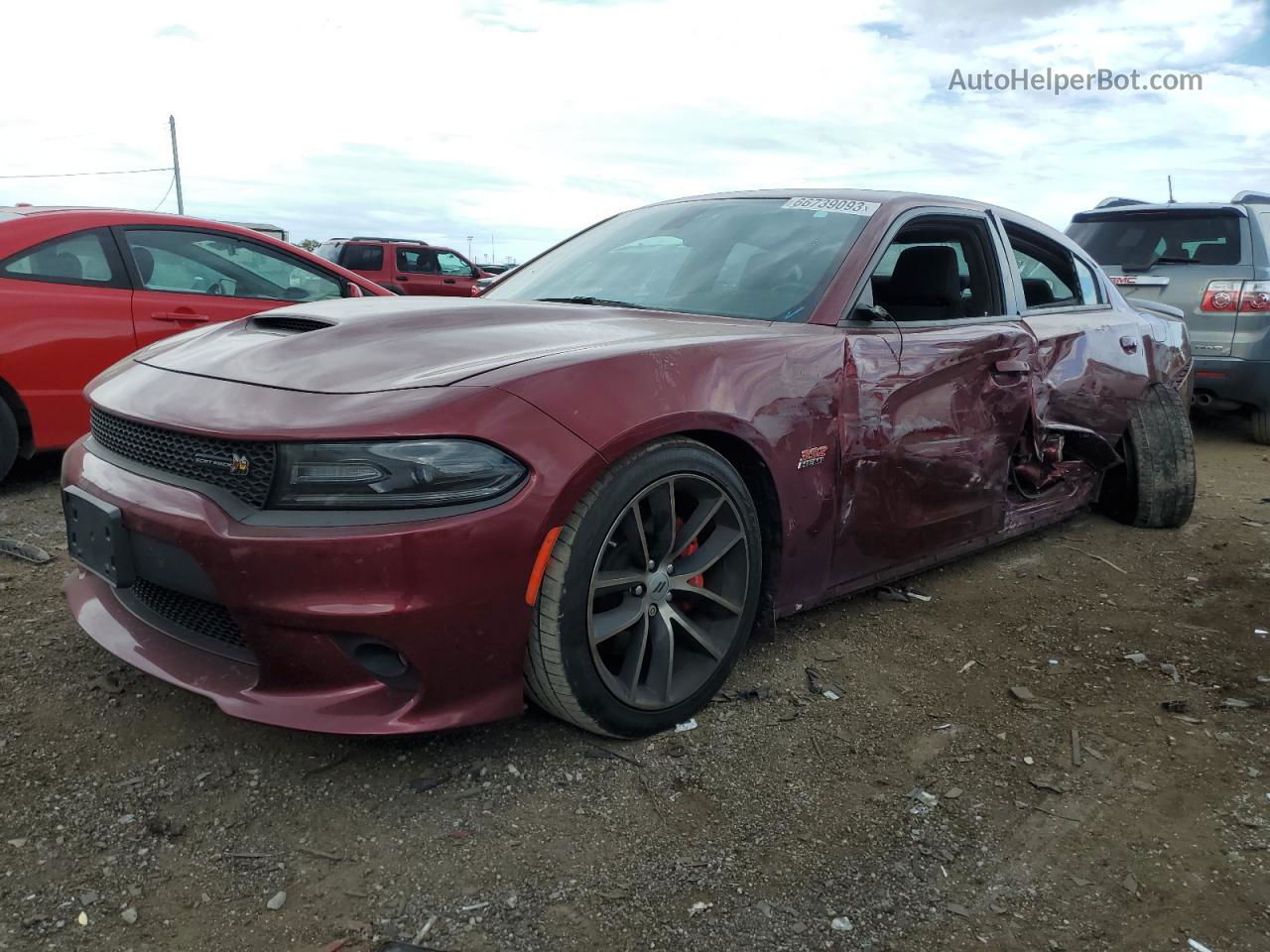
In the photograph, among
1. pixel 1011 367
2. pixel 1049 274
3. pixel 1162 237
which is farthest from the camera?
pixel 1162 237

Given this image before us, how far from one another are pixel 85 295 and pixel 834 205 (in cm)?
354

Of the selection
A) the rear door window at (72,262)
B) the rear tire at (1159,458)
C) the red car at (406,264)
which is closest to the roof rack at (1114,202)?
the rear tire at (1159,458)

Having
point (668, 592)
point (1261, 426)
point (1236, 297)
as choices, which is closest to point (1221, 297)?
point (1236, 297)

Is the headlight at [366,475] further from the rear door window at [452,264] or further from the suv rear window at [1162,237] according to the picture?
the rear door window at [452,264]

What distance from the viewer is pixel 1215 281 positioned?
23.0ft

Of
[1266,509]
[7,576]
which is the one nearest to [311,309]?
[7,576]

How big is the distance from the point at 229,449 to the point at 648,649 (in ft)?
3.61

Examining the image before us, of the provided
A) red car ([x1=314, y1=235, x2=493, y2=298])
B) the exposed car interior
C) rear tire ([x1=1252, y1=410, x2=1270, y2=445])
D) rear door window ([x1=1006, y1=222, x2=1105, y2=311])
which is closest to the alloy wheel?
the exposed car interior

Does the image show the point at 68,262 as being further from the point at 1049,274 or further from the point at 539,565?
the point at 1049,274

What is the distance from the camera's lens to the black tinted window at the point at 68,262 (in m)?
4.54

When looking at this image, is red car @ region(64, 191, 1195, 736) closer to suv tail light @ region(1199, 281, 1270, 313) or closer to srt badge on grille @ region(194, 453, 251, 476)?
srt badge on grille @ region(194, 453, 251, 476)

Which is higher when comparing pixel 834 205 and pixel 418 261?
pixel 418 261

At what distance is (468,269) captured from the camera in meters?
18.7

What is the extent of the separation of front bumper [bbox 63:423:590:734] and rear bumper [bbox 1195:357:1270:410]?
6450mm
